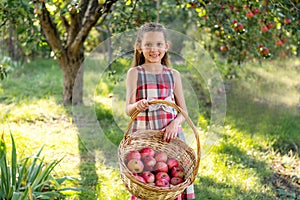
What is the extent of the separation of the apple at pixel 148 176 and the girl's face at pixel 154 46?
53cm

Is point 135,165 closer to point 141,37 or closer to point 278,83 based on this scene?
point 141,37

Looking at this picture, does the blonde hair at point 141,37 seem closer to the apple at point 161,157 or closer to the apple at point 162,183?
the apple at point 161,157

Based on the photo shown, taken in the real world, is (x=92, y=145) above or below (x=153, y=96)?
below

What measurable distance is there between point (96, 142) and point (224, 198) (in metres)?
1.24

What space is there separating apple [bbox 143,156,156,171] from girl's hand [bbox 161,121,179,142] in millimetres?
118

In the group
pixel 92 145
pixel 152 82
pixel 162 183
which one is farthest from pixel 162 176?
pixel 92 145

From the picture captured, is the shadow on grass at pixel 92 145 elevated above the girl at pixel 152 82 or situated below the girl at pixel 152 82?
below

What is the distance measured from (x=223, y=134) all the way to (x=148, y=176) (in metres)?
2.15

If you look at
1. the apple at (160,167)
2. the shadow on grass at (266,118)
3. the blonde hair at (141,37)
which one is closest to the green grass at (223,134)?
the shadow on grass at (266,118)

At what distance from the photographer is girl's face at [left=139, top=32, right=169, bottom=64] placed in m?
1.84

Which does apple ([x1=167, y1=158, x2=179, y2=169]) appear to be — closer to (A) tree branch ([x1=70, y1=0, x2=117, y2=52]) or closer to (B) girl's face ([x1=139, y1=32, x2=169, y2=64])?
(B) girl's face ([x1=139, y1=32, x2=169, y2=64])

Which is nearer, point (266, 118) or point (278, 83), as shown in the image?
point (266, 118)

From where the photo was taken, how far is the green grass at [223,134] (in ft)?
8.71

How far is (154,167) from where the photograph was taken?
1.73 metres
